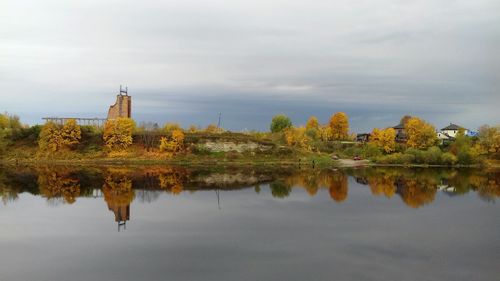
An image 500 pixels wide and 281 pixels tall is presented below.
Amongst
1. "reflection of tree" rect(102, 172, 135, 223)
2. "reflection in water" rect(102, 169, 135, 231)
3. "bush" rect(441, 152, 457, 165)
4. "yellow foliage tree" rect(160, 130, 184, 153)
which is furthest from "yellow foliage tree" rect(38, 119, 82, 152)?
"bush" rect(441, 152, 457, 165)

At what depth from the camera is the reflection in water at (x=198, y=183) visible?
107 feet

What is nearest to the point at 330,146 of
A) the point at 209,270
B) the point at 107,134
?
the point at 107,134

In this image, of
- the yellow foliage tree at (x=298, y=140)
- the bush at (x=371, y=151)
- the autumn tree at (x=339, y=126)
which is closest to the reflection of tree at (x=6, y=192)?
the yellow foliage tree at (x=298, y=140)

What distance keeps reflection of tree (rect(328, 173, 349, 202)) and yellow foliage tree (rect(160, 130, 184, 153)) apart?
25615mm

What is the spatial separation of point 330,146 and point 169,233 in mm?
62762

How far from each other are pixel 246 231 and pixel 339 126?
7412 cm

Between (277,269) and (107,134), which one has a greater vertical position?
(107,134)

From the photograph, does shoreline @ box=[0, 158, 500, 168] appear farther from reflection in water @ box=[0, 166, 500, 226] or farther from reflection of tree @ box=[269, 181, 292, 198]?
reflection of tree @ box=[269, 181, 292, 198]

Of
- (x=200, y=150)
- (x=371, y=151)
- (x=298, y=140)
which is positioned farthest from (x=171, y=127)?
(x=371, y=151)

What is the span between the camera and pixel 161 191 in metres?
34.9

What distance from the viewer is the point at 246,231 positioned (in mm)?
21188

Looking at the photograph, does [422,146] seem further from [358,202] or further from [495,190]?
[358,202]

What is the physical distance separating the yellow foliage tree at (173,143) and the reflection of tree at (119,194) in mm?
18620

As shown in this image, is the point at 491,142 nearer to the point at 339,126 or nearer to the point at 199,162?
the point at 339,126
